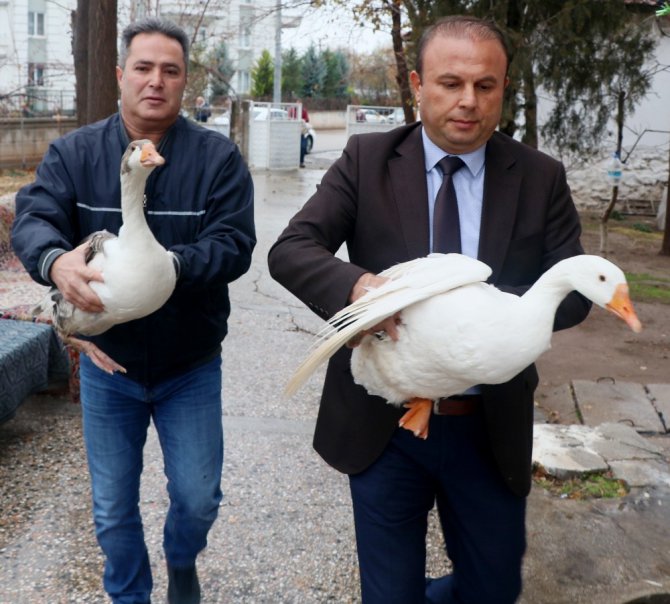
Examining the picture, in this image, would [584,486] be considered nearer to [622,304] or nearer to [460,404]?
[460,404]

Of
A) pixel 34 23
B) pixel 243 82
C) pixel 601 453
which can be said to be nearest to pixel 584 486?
pixel 601 453

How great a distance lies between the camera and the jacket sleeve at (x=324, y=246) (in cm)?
230

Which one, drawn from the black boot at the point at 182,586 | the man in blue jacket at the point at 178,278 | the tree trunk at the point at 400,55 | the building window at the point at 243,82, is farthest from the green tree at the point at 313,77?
the black boot at the point at 182,586

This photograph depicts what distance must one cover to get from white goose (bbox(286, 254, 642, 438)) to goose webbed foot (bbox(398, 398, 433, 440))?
10 cm

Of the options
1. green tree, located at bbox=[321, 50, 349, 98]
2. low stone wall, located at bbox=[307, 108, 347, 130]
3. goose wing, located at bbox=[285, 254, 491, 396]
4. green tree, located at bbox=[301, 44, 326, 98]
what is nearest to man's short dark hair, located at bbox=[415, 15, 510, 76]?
goose wing, located at bbox=[285, 254, 491, 396]

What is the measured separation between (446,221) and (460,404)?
1.73 feet

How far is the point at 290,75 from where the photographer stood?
48.9 m

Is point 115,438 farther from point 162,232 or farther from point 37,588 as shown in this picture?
point 37,588

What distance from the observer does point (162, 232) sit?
2.89 m

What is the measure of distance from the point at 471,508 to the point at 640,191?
14.4 metres

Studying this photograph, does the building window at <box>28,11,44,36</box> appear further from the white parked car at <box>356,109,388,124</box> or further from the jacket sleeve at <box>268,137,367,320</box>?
the jacket sleeve at <box>268,137,367,320</box>

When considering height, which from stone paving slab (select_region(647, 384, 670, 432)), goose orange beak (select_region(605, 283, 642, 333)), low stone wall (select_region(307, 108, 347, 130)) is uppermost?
goose orange beak (select_region(605, 283, 642, 333))

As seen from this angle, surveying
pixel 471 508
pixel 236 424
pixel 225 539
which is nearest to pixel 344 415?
pixel 471 508

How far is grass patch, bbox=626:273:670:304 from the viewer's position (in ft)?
30.5
